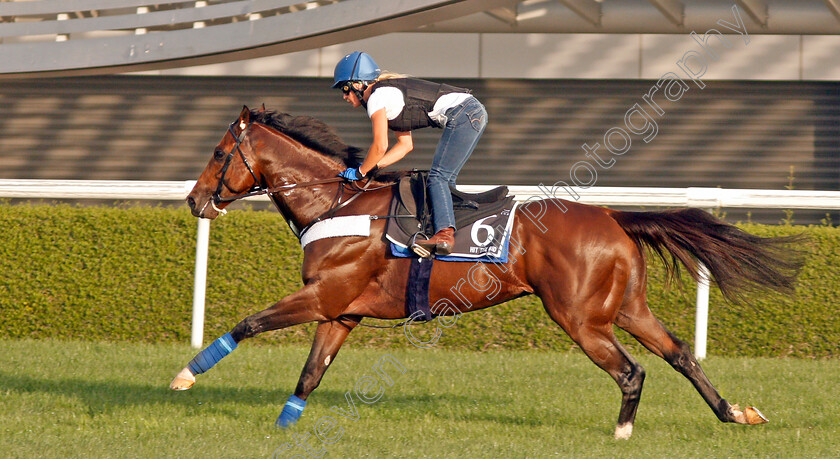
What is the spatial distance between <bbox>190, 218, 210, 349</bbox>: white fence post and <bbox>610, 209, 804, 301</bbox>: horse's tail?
136 inches

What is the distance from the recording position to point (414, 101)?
4723 millimetres

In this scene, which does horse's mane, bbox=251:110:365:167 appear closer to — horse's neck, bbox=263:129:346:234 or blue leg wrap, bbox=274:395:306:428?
horse's neck, bbox=263:129:346:234

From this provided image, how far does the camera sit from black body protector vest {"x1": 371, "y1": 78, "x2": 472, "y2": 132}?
4.71 metres

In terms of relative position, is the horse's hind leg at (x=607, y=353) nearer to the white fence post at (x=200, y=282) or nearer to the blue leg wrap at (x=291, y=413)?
the blue leg wrap at (x=291, y=413)

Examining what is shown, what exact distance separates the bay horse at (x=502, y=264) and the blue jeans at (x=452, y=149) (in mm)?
300

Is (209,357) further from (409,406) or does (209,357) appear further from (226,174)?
(409,406)

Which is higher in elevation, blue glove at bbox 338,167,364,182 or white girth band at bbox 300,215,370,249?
blue glove at bbox 338,167,364,182

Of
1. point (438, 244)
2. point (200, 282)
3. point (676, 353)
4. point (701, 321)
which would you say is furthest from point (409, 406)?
point (701, 321)

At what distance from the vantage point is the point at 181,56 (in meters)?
9.00

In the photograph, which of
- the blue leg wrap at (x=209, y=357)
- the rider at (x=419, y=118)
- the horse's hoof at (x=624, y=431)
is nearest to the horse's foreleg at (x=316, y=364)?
the blue leg wrap at (x=209, y=357)

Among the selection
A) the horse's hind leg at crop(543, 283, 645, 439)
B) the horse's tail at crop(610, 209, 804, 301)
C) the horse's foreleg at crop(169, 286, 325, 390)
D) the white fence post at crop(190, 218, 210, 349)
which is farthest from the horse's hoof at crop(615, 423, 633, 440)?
the white fence post at crop(190, 218, 210, 349)

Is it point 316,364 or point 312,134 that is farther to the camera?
point 312,134

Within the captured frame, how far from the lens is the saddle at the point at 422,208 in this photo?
4.69m

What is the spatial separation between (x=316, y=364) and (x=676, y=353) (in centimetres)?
193
